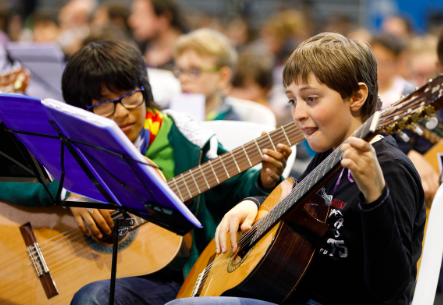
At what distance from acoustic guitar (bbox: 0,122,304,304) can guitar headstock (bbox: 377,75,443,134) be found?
0.74 meters

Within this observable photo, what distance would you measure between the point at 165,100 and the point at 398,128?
2632 mm

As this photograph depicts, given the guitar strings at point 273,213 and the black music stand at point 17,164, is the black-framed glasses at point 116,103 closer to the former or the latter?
the black music stand at point 17,164

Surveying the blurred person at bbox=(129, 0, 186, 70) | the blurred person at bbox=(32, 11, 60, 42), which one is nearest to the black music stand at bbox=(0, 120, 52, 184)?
the blurred person at bbox=(129, 0, 186, 70)

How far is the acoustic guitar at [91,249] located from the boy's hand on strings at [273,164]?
1.4 inches

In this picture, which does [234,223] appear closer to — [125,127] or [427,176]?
[125,127]

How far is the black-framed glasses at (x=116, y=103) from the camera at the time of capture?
1737 mm

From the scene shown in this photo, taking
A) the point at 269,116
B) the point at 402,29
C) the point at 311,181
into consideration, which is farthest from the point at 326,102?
the point at 402,29

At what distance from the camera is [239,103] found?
10.5 ft

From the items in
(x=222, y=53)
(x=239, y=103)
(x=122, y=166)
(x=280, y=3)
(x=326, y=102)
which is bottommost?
(x=280, y=3)

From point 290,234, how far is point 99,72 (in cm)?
98

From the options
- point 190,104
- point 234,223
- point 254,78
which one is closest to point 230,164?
point 234,223

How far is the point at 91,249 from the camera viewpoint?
5.70ft

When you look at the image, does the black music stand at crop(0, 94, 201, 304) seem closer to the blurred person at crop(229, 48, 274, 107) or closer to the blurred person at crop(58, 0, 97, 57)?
the blurred person at crop(229, 48, 274, 107)

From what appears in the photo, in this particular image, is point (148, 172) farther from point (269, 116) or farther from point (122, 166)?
point (269, 116)
